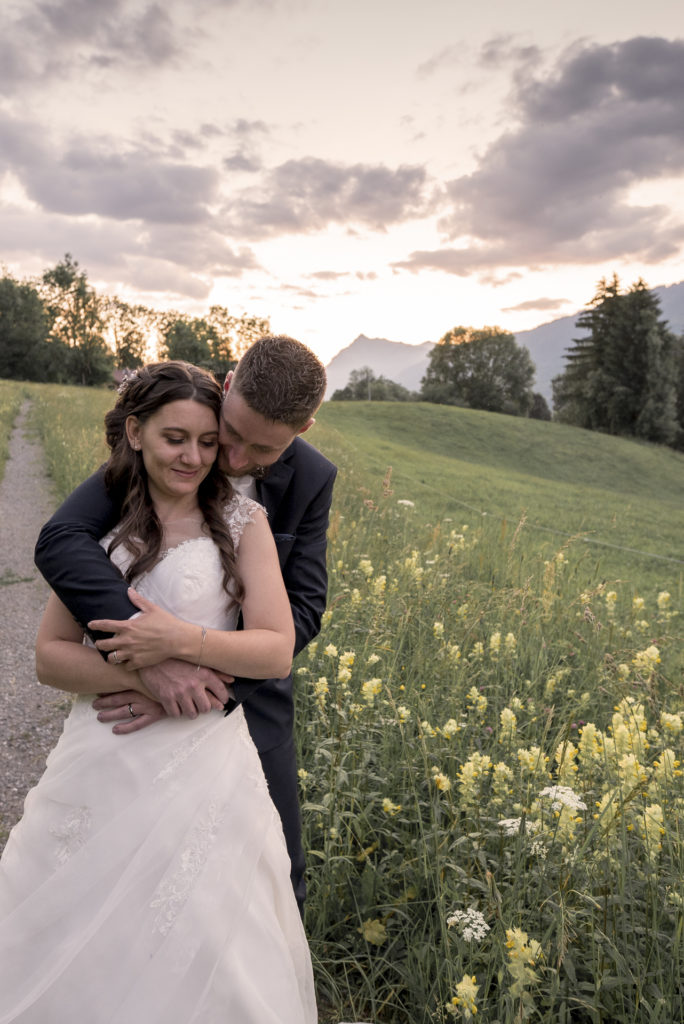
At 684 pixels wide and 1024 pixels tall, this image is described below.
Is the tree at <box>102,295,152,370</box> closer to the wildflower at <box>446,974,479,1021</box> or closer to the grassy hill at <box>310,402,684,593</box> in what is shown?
the grassy hill at <box>310,402,684,593</box>

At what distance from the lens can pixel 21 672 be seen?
18.4 feet

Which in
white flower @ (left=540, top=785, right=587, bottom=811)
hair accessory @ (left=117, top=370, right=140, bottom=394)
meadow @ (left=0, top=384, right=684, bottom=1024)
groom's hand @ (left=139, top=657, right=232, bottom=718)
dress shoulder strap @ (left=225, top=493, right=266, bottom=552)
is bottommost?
meadow @ (left=0, top=384, right=684, bottom=1024)

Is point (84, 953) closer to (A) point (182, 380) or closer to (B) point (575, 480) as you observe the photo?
(A) point (182, 380)

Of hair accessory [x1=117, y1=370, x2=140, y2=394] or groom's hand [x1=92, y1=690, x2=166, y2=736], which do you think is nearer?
groom's hand [x1=92, y1=690, x2=166, y2=736]

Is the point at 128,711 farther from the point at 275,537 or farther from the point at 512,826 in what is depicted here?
the point at 512,826

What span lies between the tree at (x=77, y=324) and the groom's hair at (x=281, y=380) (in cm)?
7429

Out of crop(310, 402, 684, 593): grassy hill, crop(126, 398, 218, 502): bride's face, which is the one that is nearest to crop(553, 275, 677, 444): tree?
crop(310, 402, 684, 593): grassy hill

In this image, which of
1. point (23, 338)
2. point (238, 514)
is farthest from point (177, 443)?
point (23, 338)

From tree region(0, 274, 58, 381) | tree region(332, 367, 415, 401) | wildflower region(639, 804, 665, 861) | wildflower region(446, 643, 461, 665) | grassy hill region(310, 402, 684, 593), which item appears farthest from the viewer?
tree region(332, 367, 415, 401)

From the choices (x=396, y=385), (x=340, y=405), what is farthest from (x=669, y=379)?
(x=396, y=385)

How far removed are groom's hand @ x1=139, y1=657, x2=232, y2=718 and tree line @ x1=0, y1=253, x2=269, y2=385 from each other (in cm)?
7151

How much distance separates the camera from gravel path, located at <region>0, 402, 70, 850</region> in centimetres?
421

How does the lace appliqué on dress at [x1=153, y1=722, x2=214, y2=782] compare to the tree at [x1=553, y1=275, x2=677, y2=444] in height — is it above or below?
below

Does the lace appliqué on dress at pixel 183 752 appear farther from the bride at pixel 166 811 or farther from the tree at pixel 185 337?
the tree at pixel 185 337
